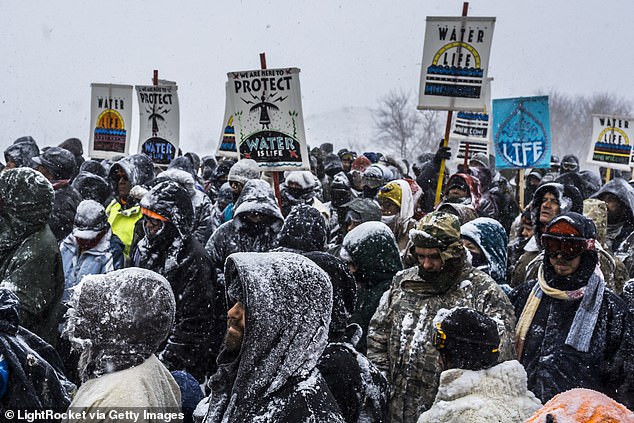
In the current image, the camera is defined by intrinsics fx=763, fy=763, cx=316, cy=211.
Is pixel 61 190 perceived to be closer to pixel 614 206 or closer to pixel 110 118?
pixel 110 118

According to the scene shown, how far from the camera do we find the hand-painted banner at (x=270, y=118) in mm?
7914

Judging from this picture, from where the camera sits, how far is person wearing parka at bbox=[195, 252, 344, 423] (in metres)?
2.60

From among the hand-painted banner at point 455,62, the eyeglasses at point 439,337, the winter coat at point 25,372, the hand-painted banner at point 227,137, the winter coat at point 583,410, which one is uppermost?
the hand-painted banner at point 455,62

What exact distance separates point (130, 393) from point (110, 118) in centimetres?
897

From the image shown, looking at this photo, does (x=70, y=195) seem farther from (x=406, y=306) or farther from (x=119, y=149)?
(x=406, y=306)

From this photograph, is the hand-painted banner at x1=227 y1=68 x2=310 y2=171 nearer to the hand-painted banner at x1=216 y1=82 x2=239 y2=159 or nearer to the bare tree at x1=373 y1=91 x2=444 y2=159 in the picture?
the hand-painted banner at x1=216 y1=82 x2=239 y2=159

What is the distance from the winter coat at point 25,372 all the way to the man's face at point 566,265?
8.40 feet

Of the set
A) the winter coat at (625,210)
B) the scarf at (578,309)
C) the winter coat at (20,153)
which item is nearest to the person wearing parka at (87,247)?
the scarf at (578,309)

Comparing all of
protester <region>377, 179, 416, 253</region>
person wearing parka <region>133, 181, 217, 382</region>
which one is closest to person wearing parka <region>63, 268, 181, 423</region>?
person wearing parka <region>133, 181, 217, 382</region>

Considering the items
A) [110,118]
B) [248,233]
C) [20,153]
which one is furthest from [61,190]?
[110,118]

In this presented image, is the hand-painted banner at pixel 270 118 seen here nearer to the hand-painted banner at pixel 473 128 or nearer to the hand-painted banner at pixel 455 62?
the hand-painted banner at pixel 455 62

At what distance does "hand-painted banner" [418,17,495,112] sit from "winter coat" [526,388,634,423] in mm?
6068

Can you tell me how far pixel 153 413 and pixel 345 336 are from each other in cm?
121

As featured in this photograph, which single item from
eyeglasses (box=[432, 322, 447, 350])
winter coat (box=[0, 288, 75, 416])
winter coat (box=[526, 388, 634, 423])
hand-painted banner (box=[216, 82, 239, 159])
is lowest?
winter coat (box=[0, 288, 75, 416])
